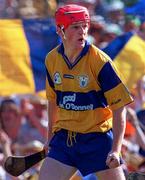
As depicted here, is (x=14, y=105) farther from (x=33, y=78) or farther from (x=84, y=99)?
(x=84, y=99)

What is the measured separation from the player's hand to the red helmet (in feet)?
2.92

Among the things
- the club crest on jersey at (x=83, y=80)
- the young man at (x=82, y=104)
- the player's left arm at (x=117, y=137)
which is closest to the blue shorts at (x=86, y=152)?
the young man at (x=82, y=104)

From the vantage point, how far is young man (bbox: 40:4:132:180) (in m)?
5.36

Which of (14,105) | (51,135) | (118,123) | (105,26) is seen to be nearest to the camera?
(118,123)

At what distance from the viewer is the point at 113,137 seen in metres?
5.33

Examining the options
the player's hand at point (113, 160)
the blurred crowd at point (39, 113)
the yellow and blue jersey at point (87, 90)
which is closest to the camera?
the player's hand at point (113, 160)

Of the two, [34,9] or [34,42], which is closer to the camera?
[34,42]

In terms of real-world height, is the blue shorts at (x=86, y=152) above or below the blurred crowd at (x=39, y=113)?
above

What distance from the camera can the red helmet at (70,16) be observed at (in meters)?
5.40

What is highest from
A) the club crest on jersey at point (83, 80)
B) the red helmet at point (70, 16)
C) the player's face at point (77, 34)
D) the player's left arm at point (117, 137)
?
the red helmet at point (70, 16)

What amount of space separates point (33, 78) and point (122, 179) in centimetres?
320

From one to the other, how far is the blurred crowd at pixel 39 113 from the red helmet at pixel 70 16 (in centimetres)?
136

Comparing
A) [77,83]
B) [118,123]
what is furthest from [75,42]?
[118,123]

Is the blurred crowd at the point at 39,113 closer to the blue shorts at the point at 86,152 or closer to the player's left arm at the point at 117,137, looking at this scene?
the blue shorts at the point at 86,152
